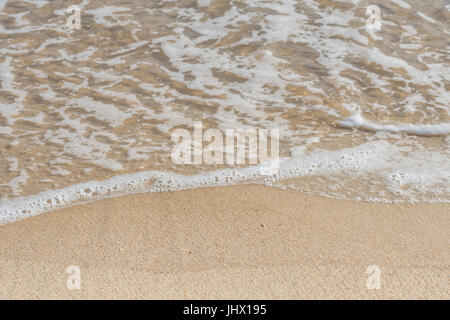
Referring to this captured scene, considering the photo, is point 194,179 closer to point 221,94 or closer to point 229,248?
point 229,248

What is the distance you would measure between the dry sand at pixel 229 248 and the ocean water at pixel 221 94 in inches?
7.5

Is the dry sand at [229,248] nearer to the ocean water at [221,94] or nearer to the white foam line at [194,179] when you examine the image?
the white foam line at [194,179]

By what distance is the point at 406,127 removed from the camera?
367 centimetres

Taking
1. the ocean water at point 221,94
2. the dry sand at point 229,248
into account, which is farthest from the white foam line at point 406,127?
the dry sand at point 229,248

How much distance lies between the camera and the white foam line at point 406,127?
3.61 metres

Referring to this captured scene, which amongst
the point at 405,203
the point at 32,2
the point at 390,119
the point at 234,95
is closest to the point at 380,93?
the point at 390,119

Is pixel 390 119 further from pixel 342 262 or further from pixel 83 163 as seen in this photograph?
pixel 83 163

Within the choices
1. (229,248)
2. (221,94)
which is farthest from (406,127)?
(229,248)

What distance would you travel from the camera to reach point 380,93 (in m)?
4.18

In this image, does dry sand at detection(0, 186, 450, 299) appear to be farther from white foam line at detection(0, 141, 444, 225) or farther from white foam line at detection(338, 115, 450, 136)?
white foam line at detection(338, 115, 450, 136)

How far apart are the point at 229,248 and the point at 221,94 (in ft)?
6.50

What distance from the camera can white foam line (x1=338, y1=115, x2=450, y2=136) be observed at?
3.61m
